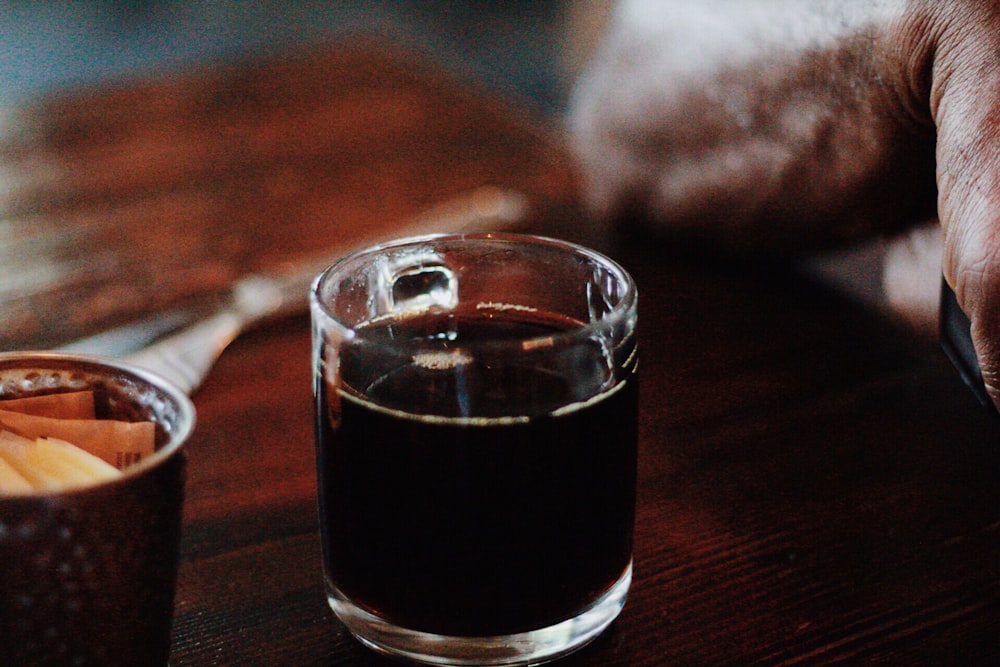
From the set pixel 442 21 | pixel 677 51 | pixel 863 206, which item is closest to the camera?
pixel 863 206

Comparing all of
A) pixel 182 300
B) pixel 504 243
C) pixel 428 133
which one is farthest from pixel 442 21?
pixel 504 243

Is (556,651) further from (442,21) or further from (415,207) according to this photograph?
(442,21)

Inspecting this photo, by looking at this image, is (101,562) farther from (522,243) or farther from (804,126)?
(804,126)

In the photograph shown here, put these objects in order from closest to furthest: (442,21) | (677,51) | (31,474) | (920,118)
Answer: (31,474)
(920,118)
(677,51)
(442,21)

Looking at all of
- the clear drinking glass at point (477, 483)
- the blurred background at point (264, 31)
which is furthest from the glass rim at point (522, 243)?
the blurred background at point (264, 31)

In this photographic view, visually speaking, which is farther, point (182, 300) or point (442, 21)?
point (442, 21)

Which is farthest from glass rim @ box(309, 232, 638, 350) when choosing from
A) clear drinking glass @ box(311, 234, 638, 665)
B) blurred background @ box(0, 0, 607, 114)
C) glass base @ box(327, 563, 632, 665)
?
blurred background @ box(0, 0, 607, 114)
